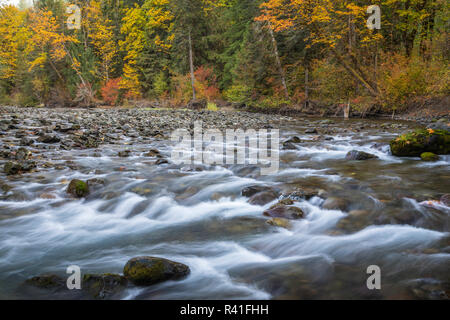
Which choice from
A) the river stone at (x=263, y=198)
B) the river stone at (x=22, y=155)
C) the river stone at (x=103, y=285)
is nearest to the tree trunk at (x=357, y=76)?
the river stone at (x=263, y=198)

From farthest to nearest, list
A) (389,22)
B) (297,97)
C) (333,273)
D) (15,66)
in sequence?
1. (15,66)
2. (297,97)
3. (389,22)
4. (333,273)

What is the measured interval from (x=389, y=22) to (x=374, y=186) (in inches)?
795

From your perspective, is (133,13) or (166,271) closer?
(166,271)

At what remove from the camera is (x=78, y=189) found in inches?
157

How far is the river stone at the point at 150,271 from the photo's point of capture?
2.13 meters

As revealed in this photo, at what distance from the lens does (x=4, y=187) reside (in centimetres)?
404

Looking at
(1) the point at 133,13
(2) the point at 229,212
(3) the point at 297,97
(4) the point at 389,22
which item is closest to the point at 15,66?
(1) the point at 133,13

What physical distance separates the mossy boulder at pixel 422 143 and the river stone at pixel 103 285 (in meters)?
6.06

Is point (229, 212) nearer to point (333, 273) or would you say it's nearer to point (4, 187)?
point (333, 273)

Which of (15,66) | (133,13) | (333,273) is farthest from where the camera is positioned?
(15,66)

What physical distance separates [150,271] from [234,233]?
1.11 metres

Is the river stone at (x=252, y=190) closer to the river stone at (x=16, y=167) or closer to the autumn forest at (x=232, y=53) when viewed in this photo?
Result: the river stone at (x=16, y=167)

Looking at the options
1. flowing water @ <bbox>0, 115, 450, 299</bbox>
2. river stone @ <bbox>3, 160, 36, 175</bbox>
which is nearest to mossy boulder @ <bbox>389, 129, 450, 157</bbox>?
flowing water @ <bbox>0, 115, 450, 299</bbox>

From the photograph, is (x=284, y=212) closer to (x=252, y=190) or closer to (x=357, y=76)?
(x=252, y=190)
